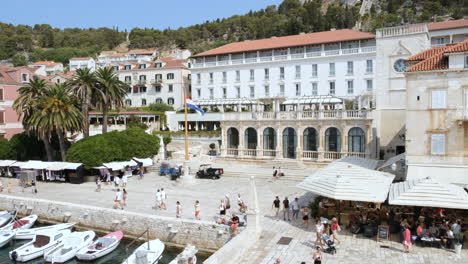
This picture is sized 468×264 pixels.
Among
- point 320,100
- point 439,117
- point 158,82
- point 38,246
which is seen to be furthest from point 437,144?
point 158,82

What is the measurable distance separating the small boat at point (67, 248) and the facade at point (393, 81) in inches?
1149

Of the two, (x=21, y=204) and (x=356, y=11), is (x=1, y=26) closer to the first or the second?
(x=356, y=11)

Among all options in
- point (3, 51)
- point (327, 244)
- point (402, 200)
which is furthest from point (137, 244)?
point (3, 51)

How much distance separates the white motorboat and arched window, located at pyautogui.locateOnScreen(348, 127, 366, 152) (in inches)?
1107

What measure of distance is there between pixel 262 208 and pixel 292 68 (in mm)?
38409

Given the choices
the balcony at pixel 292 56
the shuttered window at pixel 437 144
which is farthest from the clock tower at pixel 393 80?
the shuttered window at pixel 437 144

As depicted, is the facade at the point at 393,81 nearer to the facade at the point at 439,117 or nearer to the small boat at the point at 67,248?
the facade at the point at 439,117

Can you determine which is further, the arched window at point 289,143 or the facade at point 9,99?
the facade at point 9,99

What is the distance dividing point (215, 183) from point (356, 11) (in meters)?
126

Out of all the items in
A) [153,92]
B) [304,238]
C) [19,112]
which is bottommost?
[304,238]

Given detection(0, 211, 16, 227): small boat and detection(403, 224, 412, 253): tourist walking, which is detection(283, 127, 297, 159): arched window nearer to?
detection(403, 224, 412, 253): tourist walking

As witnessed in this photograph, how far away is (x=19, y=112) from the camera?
42094mm

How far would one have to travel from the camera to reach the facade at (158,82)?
70875mm

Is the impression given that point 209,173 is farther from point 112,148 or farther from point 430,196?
point 430,196
